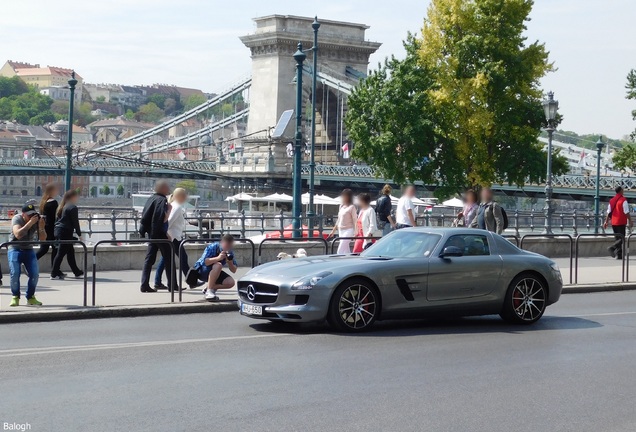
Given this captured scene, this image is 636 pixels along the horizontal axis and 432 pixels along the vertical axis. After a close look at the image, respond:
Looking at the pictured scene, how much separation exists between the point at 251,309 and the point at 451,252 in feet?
8.37

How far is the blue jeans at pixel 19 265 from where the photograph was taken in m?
15.5

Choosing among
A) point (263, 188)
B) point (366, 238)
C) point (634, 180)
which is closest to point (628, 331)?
point (366, 238)

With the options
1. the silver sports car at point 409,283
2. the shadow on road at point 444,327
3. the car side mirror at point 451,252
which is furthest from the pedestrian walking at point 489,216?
the car side mirror at point 451,252

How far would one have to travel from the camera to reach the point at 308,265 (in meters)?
13.9

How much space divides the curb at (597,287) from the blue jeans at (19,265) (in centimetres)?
914

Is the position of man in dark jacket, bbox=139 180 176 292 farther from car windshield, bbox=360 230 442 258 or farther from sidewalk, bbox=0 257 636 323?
car windshield, bbox=360 230 442 258

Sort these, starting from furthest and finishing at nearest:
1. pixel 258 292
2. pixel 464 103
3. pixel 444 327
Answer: pixel 464 103
pixel 444 327
pixel 258 292

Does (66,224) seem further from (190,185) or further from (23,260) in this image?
(190,185)

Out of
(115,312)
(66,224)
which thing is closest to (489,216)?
(66,224)

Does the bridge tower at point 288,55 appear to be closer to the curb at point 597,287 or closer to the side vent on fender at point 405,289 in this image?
the curb at point 597,287

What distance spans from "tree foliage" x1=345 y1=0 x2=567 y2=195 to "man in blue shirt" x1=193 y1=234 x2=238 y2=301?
30.5m

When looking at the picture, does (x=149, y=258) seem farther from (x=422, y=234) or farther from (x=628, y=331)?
(x=628, y=331)

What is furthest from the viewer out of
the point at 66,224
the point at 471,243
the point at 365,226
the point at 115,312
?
the point at 365,226

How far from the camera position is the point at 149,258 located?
17.7 m
